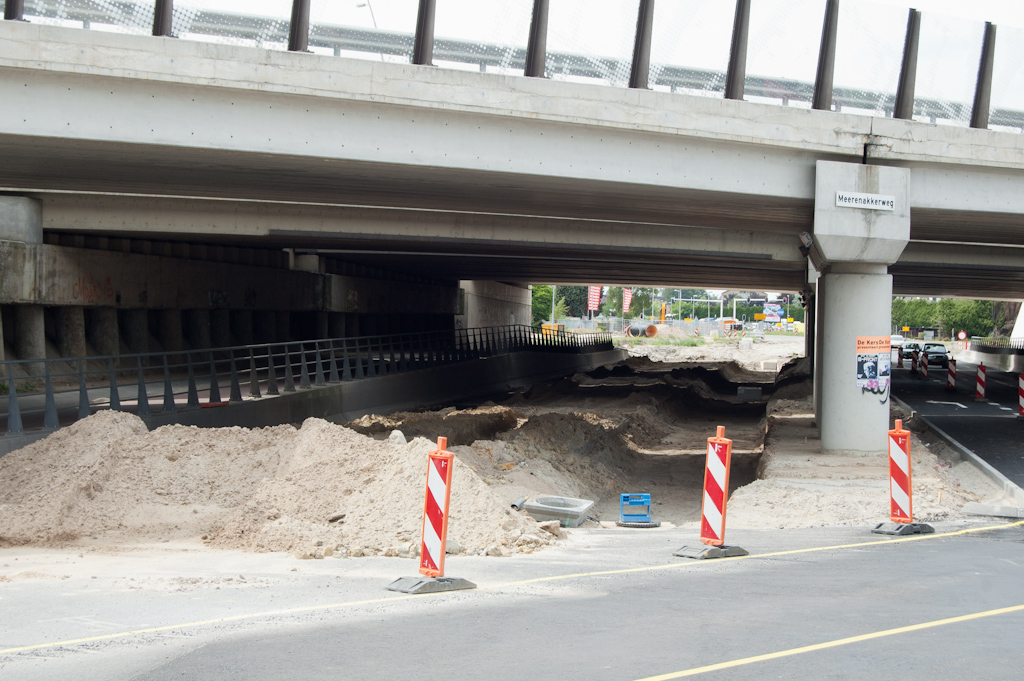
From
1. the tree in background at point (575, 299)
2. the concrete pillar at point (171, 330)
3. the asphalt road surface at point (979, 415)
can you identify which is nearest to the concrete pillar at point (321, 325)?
the concrete pillar at point (171, 330)

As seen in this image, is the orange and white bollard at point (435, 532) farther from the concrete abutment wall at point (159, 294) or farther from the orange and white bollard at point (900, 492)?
the concrete abutment wall at point (159, 294)

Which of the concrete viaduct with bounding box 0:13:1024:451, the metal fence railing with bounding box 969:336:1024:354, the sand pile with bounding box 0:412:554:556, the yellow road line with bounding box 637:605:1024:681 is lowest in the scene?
the metal fence railing with bounding box 969:336:1024:354

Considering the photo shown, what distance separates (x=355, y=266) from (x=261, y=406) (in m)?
17.6

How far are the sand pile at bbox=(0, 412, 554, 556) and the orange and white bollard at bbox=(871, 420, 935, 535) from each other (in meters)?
4.25

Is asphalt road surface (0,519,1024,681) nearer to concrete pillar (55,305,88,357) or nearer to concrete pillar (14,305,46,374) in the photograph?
concrete pillar (14,305,46,374)

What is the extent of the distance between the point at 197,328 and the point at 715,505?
2124 centimetres

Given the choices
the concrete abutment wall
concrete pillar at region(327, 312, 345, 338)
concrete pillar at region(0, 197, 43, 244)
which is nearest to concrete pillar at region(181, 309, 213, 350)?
the concrete abutment wall

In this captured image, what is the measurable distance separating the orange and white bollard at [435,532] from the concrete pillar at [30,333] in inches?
586

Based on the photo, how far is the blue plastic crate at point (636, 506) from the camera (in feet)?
39.3

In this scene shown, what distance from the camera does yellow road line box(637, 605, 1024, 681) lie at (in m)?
5.57

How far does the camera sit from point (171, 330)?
25.8 metres

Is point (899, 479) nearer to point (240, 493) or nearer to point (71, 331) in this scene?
point (240, 493)

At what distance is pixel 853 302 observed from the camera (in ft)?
56.9

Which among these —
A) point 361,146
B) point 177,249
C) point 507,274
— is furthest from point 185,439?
point 507,274
